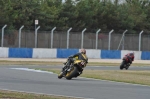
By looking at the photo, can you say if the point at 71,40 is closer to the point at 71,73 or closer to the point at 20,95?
the point at 71,73

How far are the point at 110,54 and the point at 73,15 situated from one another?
12.7 m

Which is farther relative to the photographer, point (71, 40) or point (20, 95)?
point (71, 40)

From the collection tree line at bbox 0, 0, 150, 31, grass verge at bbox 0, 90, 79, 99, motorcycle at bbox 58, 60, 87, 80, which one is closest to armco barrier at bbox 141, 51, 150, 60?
tree line at bbox 0, 0, 150, 31

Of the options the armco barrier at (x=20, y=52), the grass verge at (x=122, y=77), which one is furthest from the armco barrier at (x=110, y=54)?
the grass verge at (x=122, y=77)

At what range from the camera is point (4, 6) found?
50594 mm

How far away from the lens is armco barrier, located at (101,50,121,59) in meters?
46.3

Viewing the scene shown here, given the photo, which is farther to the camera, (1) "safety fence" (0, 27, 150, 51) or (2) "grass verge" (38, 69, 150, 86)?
(1) "safety fence" (0, 27, 150, 51)

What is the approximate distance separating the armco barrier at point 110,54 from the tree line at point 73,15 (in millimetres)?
7380

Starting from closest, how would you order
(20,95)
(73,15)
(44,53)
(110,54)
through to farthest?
(20,95), (44,53), (110,54), (73,15)

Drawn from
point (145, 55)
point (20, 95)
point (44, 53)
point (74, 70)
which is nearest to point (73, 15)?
point (145, 55)

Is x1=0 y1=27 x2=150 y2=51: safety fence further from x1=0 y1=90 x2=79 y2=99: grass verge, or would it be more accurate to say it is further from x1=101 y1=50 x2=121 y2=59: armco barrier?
x1=0 y1=90 x2=79 y2=99: grass verge

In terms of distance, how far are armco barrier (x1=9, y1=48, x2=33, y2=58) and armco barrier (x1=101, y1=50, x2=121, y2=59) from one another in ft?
21.9

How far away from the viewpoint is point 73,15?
58312mm

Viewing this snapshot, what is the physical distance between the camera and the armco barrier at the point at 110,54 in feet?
152
